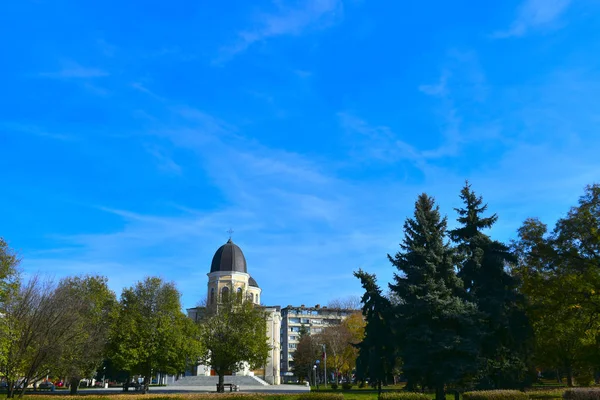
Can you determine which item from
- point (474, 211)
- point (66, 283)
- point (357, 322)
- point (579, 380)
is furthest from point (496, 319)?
point (357, 322)

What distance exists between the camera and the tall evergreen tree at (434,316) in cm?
2412

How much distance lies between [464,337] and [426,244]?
5.41 meters

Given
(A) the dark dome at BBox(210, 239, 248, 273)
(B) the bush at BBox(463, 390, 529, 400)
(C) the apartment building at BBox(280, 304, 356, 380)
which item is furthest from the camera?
(C) the apartment building at BBox(280, 304, 356, 380)

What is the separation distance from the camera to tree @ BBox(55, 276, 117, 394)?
30.8 m

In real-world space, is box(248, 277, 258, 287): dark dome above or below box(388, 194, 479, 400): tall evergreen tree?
above

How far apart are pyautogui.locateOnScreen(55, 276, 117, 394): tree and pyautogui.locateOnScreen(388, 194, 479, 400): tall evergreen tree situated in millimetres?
19574

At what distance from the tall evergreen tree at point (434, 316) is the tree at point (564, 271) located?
18.6 feet

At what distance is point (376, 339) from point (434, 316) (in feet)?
38.3

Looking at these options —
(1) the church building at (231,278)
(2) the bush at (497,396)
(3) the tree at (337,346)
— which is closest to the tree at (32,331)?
(2) the bush at (497,396)

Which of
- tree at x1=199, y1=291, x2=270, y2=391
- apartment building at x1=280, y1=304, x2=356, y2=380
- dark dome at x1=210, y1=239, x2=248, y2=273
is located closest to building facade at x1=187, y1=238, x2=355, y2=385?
dark dome at x1=210, y1=239, x2=248, y2=273

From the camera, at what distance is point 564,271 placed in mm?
28016

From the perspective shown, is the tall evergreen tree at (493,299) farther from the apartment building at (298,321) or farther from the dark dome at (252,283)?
the apartment building at (298,321)

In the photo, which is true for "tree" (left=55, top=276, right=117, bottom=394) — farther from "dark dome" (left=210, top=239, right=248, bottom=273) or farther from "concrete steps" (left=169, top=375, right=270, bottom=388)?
"dark dome" (left=210, top=239, right=248, bottom=273)

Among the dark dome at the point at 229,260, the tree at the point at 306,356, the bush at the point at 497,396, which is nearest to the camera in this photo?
the bush at the point at 497,396
